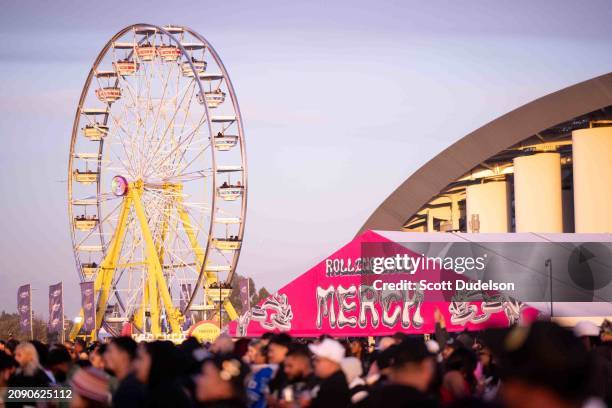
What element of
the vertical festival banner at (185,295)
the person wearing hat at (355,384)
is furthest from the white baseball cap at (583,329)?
the vertical festival banner at (185,295)

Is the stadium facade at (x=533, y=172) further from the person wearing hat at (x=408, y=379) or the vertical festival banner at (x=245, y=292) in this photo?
the person wearing hat at (x=408, y=379)

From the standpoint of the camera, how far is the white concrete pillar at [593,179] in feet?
153

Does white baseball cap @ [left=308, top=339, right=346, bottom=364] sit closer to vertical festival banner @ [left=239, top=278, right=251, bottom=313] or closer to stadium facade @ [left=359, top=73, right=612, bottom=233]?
stadium facade @ [left=359, top=73, right=612, bottom=233]

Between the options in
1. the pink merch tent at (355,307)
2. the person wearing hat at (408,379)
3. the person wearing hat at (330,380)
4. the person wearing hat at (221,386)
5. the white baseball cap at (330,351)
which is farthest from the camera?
the pink merch tent at (355,307)

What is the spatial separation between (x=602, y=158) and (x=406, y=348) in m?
41.8

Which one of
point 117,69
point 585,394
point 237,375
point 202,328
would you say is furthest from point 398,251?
point 585,394

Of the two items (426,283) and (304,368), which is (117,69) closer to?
(426,283)

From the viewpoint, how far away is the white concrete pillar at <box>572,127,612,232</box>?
4662 cm

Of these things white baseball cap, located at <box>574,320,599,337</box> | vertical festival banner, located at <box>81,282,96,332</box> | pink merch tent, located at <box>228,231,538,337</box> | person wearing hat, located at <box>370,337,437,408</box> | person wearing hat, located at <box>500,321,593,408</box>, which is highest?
person wearing hat, located at <box>500,321,593,408</box>

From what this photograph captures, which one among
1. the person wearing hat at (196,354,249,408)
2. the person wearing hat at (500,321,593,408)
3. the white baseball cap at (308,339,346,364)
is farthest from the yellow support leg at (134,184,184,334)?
the person wearing hat at (500,321,593,408)

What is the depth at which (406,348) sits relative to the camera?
669cm

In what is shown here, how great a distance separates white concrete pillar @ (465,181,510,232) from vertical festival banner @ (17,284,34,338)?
20326 millimetres

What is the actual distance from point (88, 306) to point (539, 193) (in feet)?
62.7

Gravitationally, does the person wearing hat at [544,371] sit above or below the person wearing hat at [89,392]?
above
